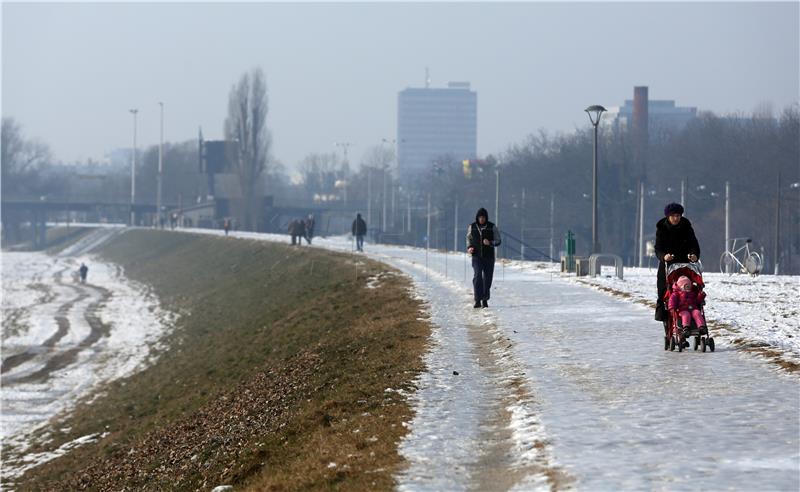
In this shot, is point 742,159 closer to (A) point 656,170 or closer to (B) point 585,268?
(A) point 656,170

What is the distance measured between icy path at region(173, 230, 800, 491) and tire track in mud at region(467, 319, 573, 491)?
0.05 ft

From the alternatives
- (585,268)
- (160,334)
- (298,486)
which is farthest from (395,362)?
(160,334)

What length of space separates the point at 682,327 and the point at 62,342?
134 feet

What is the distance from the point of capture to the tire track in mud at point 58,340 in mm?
42062

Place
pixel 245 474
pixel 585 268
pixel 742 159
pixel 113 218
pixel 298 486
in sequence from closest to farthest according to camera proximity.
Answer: pixel 298 486 < pixel 245 474 < pixel 585 268 < pixel 742 159 < pixel 113 218

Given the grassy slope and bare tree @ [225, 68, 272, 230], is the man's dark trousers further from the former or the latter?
bare tree @ [225, 68, 272, 230]

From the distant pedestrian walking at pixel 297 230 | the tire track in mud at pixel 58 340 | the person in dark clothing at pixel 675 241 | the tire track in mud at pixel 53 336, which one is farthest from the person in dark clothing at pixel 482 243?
the distant pedestrian walking at pixel 297 230

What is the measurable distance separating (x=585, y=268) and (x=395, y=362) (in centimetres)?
1633

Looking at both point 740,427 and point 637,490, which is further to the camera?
point 740,427

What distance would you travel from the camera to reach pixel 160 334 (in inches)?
1994

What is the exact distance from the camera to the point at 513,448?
10.1 meters

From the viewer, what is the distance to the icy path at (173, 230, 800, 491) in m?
9.07

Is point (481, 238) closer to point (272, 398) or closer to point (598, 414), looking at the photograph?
point (272, 398)

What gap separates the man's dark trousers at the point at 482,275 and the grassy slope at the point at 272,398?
4.18 ft
